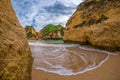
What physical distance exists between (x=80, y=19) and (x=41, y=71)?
47.9ft

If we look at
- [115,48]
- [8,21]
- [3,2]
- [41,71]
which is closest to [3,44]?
[8,21]

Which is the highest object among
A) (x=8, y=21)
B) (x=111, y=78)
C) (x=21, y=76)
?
(x=8, y=21)

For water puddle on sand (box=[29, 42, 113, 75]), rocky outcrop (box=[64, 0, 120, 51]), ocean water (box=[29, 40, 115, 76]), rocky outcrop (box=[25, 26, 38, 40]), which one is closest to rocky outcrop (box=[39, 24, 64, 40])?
rocky outcrop (box=[25, 26, 38, 40])

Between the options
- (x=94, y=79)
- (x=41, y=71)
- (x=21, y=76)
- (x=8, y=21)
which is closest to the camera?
(x=21, y=76)

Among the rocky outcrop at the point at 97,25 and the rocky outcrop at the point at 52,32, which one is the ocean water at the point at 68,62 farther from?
the rocky outcrop at the point at 52,32

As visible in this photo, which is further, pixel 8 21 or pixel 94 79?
pixel 94 79

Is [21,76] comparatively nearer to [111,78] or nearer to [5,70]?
[5,70]

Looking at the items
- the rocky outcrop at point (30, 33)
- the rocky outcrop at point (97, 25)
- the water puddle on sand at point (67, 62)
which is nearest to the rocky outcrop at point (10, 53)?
the water puddle on sand at point (67, 62)

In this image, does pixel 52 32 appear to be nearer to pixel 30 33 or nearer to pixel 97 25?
pixel 30 33

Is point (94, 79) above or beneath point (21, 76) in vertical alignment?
beneath

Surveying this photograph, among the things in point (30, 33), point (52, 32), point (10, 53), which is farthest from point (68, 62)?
point (30, 33)

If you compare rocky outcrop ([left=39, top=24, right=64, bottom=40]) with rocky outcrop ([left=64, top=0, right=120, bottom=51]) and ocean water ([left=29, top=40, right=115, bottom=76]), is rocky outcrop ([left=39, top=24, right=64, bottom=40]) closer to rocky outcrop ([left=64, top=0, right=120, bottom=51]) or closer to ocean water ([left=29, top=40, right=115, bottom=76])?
rocky outcrop ([left=64, top=0, right=120, bottom=51])

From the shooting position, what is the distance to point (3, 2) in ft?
10.4

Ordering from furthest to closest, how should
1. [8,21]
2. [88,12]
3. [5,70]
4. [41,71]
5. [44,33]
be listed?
[44,33] → [88,12] → [41,71] → [8,21] → [5,70]
